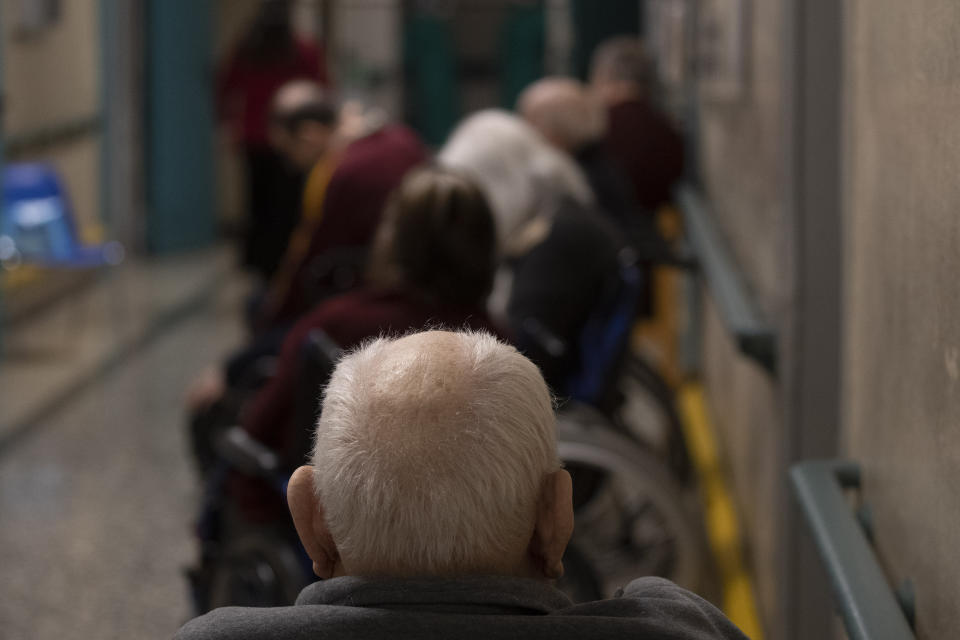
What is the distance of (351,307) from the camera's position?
8.64ft

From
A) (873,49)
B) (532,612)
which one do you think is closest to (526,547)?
(532,612)

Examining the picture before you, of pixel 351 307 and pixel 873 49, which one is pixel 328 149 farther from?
pixel 873 49

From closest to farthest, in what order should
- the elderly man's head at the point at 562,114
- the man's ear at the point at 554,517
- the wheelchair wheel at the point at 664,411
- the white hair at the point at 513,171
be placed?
the man's ear at the point at 554,517 → the white hair at the point at 513,171 → the wheelchair wheel at the point at 664,411 → the elderly man's head at the point at 562,114

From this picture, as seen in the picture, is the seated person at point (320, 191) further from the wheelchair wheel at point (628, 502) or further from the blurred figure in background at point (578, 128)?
the wheelchair wheel at point (628, 502)

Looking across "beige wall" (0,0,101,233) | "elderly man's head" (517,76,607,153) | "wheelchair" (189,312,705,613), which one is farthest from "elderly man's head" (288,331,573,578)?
"beige wall" (0,0,101,233)

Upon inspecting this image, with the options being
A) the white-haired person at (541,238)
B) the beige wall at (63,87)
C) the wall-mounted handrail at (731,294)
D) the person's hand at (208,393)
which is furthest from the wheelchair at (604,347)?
the beige wall at (63,87)

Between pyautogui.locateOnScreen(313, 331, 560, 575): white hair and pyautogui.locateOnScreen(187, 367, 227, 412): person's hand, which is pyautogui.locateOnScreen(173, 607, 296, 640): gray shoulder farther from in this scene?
pyautogui.locateOnScreen(187, 367, 227, 412): person's hand

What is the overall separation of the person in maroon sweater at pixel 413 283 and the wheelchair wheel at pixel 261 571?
106mm

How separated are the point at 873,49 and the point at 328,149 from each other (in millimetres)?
3177

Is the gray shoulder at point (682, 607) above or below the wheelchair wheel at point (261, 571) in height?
above

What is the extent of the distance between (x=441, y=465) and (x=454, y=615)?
0.12 m

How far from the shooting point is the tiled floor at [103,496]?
3.54m

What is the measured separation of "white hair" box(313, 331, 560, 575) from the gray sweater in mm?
33

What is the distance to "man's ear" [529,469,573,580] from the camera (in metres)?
1.18
